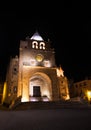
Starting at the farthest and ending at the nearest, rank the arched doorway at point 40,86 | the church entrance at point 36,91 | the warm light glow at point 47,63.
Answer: the warm light glow at point 47,63
the church entrance at point 36,91
the arched doorway at point 40,86

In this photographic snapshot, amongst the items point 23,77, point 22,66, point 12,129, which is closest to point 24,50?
point 22,66

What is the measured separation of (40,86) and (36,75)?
2.65m

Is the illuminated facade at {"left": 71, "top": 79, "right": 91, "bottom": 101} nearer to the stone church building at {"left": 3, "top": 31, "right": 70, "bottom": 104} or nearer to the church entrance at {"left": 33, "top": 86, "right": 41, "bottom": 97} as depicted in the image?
the stone church building at {"left": 3, "top": 31, "right": 70, "bottom": 104}

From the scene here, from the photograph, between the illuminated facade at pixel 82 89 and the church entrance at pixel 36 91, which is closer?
the church entrance at pixel 36 91

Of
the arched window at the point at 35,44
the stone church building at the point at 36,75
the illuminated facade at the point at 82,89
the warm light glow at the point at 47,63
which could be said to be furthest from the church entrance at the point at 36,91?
the illuminated facade at the point at 82,89

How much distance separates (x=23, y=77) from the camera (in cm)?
2422

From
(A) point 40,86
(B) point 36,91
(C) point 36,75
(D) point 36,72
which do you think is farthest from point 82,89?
(D) point 36,72

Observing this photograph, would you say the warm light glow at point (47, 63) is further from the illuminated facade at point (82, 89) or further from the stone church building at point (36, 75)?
the illuminated facade at point (82, 89)

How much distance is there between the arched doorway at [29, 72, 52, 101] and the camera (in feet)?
83.1

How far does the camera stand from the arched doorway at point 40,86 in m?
25.3

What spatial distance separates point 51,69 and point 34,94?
6.42 meters

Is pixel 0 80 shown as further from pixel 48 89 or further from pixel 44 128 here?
pixel 44 128

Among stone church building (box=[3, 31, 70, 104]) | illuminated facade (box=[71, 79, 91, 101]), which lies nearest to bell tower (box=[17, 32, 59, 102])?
stone church building (box=[3, 31, 70, 104])

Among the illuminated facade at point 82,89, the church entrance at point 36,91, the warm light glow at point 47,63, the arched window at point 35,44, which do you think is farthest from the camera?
the illuminated facade at point 82,89
